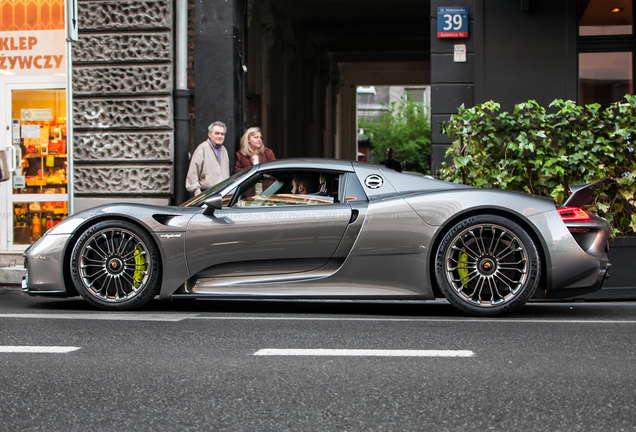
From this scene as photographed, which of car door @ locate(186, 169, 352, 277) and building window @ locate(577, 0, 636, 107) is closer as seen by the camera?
car door @ locate(186, 169, 352, 277)

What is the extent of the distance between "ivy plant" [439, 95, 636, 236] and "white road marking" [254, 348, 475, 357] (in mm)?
3585

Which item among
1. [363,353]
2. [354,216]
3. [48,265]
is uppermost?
[354,216]

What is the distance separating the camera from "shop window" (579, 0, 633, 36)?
9297mm

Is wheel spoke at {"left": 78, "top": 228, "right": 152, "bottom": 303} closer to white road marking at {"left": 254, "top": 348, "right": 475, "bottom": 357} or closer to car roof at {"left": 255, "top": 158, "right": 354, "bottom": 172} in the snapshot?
car roof at {"left": 255, "top": 158, "right": 354, "bottom": 172}

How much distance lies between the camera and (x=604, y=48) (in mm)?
9328

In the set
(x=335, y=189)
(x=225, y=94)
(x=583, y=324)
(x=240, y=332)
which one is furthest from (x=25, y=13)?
(x=583, y=324)

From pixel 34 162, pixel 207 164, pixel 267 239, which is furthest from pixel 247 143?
pixel 267 239

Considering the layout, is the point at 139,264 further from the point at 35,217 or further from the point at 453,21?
the point at 453,21

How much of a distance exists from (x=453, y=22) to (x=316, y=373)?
22.9 ft

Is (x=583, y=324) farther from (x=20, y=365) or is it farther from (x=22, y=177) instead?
(x=22, y=177)

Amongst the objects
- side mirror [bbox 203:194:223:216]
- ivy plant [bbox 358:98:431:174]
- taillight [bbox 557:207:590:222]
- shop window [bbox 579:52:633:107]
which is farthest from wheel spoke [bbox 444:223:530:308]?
ivy plant [bbox 358:98:431:174]

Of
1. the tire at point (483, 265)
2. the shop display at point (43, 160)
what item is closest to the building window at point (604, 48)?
the tire at point (483, 265)

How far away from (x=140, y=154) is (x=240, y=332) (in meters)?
5.78

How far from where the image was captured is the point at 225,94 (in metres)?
9.87
